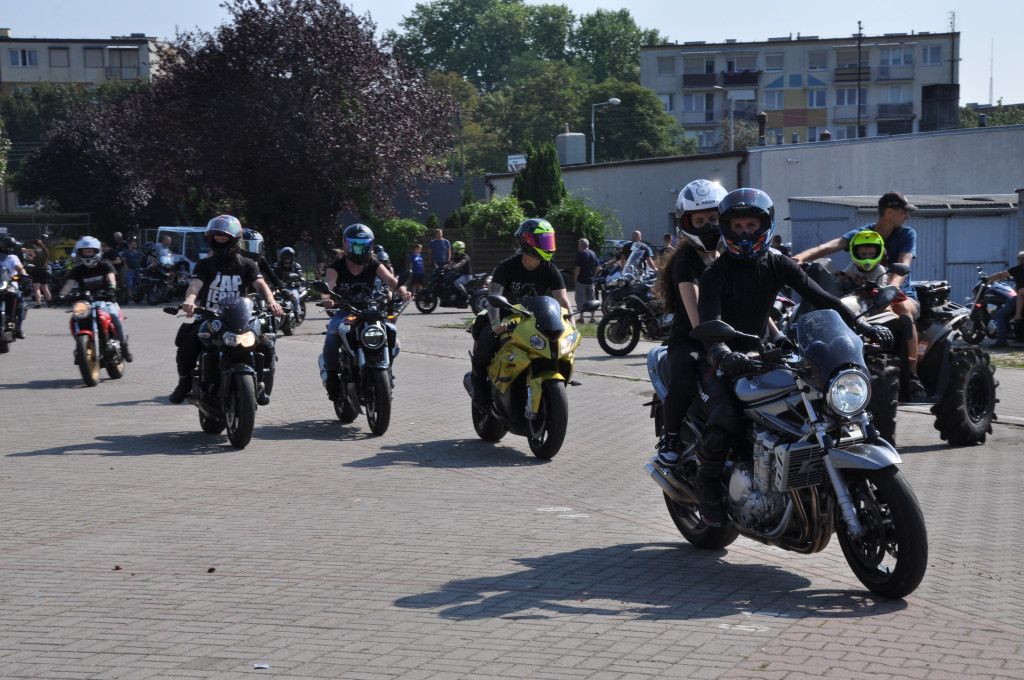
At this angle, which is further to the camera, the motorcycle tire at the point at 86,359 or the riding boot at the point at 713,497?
the motorcycle tire at the point at 86,359

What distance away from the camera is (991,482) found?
8062 mm

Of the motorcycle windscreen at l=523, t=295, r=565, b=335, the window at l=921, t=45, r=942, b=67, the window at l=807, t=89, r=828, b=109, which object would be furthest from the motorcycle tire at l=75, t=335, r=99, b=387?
the window at l=921, t=45, r=942, b=67

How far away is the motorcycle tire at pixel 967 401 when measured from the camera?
9.52 metres

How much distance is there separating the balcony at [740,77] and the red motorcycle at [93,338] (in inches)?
3893

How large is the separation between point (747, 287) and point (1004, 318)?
46.6ft

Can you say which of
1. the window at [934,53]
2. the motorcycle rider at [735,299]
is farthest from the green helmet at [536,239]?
the window at [934,53]

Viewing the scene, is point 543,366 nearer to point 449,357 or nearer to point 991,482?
point 991,482

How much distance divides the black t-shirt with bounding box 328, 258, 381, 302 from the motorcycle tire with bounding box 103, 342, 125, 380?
4800 mm

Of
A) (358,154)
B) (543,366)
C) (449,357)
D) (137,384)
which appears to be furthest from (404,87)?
(543,366)

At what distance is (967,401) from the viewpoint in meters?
9.65

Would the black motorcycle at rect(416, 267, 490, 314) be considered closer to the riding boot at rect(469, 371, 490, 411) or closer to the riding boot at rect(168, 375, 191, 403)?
the riding boot at rect(168, 375, 191, 403)

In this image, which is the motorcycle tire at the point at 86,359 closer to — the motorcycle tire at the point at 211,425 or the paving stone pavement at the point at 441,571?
the paving stone pavement at the point at 441,571

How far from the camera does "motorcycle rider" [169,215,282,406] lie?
10.3m

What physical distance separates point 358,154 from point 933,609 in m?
33.4
